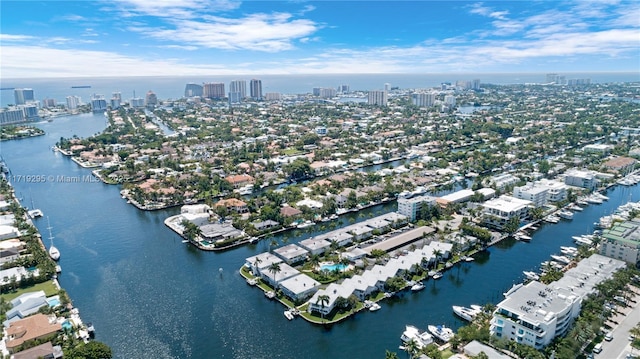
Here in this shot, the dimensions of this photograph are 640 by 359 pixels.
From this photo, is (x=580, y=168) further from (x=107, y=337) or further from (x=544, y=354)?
(x=107, y=337)

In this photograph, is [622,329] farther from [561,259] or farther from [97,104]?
[97,104]

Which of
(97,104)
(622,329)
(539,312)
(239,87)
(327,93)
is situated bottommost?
(622,329)

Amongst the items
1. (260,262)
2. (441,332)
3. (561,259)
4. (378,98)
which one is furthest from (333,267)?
(378,98)

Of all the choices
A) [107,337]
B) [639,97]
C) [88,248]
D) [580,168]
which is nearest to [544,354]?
[107,337]

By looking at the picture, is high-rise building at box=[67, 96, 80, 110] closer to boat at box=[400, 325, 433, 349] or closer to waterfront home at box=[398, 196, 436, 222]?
waterfront home at box=[398, 196, 436, 222]

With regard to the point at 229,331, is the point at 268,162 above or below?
above

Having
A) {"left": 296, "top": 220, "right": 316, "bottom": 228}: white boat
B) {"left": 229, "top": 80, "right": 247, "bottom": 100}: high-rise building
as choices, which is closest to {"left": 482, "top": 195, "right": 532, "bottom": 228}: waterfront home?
{"left": 296, "top": 220, "right": 316, "bottom": 228}: white boat

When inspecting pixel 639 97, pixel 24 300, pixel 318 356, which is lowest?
pixel 318 356
